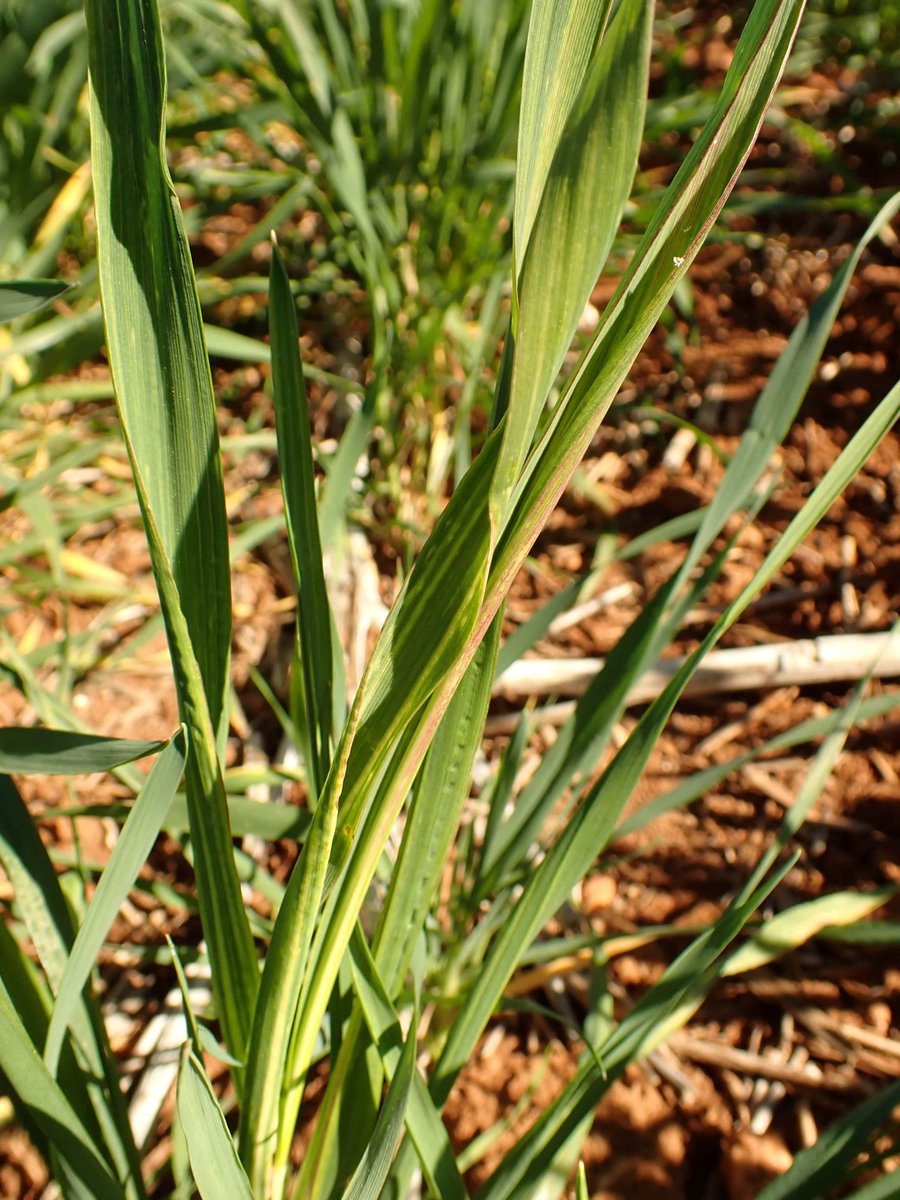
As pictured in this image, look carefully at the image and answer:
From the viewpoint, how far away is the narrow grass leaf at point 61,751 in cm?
47

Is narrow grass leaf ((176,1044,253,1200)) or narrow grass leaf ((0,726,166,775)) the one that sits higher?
narrow grass leaf ((0,726,166,775))

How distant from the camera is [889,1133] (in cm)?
61

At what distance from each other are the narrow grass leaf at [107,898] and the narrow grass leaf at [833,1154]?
0.38 m

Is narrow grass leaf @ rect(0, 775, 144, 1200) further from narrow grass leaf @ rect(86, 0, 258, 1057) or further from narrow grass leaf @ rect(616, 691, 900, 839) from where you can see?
narrow grass leaf @ rect(616, 691, 900, 839)

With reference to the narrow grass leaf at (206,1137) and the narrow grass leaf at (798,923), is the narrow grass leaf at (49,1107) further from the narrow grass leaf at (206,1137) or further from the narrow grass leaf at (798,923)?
the narrow grass leaf at (798,923)

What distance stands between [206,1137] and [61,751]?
0.19 m

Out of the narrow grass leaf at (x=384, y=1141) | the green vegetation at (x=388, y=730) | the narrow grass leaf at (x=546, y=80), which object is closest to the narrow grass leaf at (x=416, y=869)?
the green vegetation at (x=388, y=730)

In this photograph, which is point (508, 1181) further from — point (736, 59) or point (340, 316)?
point (340, 316)

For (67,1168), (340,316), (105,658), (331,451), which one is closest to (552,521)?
(331,451)

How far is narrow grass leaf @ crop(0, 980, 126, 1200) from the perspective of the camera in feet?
1.53

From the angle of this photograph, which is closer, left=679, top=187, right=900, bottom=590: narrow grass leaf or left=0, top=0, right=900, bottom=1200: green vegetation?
left=0, top=0, right=900, bottom=1200: green vegetation

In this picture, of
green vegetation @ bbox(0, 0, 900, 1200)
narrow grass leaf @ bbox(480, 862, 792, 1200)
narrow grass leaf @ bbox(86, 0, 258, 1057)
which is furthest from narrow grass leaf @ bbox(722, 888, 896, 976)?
narrow grass leaf @ bbox(86, 0, 258, 1057)

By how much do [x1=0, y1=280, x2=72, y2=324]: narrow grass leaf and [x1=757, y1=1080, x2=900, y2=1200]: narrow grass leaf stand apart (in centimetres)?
59

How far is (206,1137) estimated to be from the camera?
47 cm
